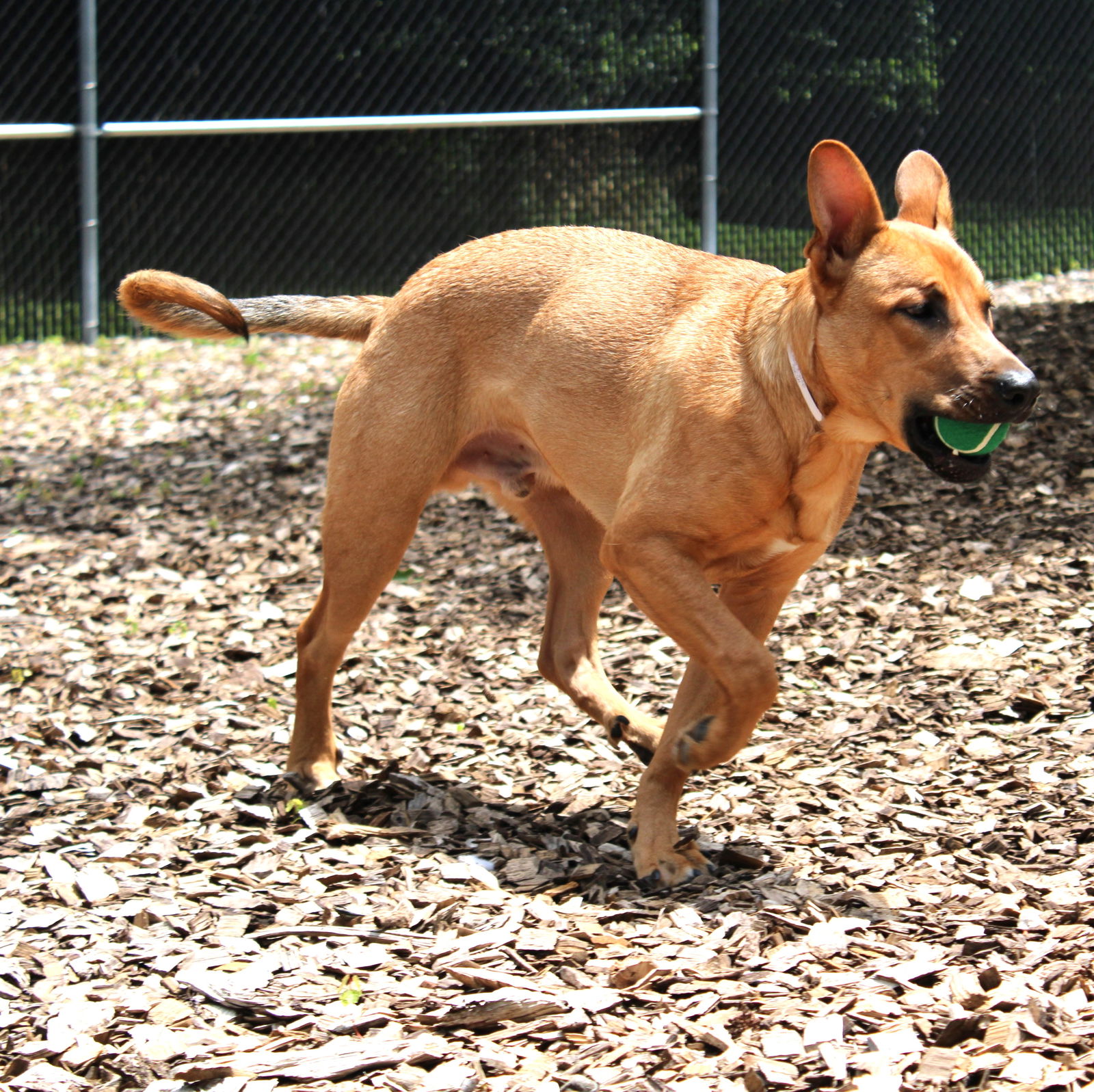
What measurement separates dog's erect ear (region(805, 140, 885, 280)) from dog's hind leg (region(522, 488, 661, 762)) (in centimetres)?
157

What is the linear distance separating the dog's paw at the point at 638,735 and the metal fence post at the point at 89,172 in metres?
7.84

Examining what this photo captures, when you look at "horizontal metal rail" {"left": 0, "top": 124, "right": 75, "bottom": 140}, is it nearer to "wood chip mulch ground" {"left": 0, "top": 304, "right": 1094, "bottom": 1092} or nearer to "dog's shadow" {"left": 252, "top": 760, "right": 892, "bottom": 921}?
"wood chip mulch ground" {"left": 0, "top": 304, "right": 1094, "bottom": 1092}

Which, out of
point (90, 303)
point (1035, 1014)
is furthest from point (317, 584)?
point (90, 303)

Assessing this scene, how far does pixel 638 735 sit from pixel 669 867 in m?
0.85

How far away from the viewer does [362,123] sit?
1124 cm

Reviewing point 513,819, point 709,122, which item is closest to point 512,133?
point 709,122

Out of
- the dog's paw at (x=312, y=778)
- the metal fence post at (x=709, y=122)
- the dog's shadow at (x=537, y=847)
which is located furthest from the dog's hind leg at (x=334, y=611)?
the metal fence post at (x=709, y=122)

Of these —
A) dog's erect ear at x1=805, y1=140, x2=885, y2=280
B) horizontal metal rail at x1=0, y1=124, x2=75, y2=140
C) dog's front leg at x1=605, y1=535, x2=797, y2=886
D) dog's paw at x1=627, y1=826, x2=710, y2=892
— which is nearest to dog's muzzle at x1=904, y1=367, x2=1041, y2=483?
dog's erect ear at x1=805, y1=140, x2=885, y2=280

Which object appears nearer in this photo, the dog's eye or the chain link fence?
the dog's eye

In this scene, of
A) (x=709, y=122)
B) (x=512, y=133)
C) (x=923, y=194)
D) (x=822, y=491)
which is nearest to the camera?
(x=822, y=491)

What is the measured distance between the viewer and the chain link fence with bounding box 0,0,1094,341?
11.4 metres

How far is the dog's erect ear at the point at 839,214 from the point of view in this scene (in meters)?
3.90

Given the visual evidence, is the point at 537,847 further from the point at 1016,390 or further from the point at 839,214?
the point at 839,214

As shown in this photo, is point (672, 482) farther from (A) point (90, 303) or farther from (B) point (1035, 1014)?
(A) point (90, 303)
